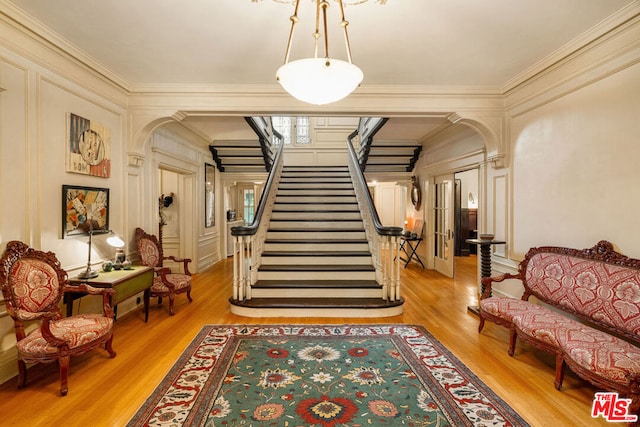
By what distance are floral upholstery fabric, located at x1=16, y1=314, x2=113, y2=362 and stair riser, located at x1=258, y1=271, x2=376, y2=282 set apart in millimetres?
1993

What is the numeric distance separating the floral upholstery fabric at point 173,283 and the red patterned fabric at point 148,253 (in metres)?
0.22

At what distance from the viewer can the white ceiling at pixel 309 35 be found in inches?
89.7

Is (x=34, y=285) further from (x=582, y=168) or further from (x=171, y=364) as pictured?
(x=582, y=168)

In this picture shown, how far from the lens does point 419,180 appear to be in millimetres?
7051

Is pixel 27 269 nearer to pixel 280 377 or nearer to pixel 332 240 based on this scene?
pixel 280 377

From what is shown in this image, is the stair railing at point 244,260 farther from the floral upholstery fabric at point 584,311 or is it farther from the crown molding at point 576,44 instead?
the crown molding at point 576,44

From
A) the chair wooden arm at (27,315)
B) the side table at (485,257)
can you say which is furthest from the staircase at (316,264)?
the chair wooden arm at (27,315)

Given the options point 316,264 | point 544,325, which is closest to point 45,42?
point 316,264

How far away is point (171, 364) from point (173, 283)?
60.1 inches

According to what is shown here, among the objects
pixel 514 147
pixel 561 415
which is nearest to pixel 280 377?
pixel 561 415

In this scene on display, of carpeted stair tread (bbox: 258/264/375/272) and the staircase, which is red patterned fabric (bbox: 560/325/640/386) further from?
carpeted stair tread (bbox: 258/264/375/272)

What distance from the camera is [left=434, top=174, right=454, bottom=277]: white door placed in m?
5.89

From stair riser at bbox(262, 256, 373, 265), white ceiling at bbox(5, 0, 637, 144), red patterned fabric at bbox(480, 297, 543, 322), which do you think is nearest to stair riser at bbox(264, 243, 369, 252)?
stair riser at bbox(262, 256, 373, 265)

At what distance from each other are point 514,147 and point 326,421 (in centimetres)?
369
